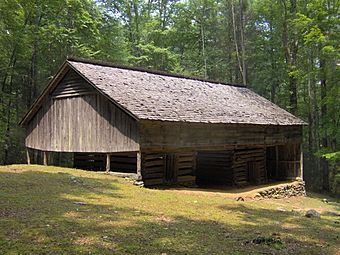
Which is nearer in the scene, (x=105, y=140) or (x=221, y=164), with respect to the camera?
(x=105, y=140)

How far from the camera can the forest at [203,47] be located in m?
24.3

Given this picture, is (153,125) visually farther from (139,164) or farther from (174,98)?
(174,98)

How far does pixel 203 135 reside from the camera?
17703mm

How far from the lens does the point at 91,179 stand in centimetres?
1435

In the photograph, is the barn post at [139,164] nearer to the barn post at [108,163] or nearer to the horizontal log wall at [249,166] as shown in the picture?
the barn post at [108,163]

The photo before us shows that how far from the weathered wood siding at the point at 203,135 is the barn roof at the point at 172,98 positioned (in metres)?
0.47

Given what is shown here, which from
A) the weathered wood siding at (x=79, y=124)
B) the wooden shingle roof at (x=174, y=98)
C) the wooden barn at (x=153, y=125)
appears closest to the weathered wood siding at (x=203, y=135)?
the wooden barn at (x=153, y=125)

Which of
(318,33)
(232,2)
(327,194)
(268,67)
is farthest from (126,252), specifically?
(232,2)

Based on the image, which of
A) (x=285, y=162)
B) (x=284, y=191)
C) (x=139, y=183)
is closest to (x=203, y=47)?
(x=285, y=162)

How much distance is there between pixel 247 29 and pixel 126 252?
116 feet

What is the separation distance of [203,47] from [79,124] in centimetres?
2429

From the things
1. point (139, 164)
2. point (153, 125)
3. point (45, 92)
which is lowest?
point (139, 164)

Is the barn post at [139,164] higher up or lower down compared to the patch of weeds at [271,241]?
higher up

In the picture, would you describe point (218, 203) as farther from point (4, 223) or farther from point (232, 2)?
point (232, 2)
